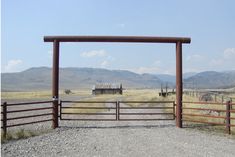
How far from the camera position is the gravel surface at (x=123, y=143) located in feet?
38.4

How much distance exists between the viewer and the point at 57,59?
1825cm

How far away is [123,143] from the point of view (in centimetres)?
1349

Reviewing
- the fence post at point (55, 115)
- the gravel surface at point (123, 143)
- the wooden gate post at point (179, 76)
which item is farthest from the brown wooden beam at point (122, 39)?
the gravel surface at point (123, 143)

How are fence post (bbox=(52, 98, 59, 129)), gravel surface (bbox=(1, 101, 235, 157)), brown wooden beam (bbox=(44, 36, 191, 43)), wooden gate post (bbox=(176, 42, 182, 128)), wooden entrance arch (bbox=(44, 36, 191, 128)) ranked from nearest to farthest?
gravel surface (bbox=(1, 101, 235, 157)) → fence post (bbox=(52, 98, 59, 129)) → wooden entrance arch (bbox=(44, 36, 191, 128)) → brown wooden beam (bbox=(44, 36, 191, 43)) → wooden gate post (bbox=(176, 42, 182, 128))

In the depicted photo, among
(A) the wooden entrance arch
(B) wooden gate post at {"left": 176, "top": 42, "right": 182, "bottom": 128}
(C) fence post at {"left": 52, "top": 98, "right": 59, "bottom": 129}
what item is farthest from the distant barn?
(C) fence post at {"left": 52, "top": 98, "right": 59, "bottom": 129}

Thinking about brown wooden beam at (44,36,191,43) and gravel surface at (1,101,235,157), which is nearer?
gravel surface at (1,101,235,157)

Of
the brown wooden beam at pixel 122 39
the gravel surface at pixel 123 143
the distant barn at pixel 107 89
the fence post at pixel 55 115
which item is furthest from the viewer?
the distant barn at pixel 107 89

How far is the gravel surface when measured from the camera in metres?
11.7

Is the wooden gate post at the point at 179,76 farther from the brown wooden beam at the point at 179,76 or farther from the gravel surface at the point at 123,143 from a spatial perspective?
the gravel surface at the point at 123,143

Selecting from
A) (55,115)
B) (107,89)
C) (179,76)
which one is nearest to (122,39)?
(179,76)

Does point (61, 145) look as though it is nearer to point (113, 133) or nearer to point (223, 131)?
point (113, 133)

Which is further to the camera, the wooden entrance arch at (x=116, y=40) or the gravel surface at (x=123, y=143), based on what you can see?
the wooden entrance arch at (x=116, y=40)

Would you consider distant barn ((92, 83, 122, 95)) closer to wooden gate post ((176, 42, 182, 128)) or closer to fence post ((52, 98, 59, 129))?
wooden gate post ((176, 42, 182, 128))

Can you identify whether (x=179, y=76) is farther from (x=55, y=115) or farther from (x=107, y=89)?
(x=107, y=89)
